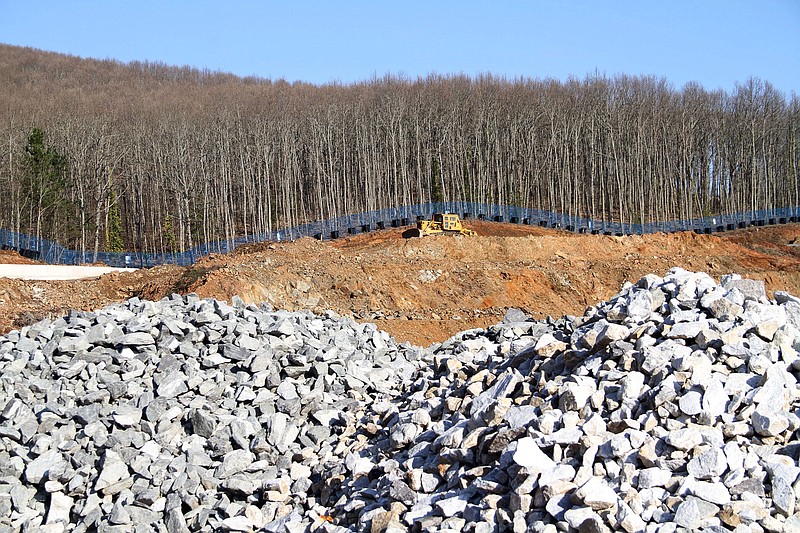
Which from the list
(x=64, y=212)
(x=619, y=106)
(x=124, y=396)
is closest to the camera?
(x=124, y=396)

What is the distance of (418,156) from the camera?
49.0m

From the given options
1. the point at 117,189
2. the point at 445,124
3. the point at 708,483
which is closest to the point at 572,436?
the point at 708,483

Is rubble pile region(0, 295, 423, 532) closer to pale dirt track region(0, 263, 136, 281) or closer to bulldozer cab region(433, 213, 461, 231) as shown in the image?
pale dirt track region(0, 263, 136, 281)

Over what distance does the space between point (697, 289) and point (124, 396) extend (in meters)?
7.13

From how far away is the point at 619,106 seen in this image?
55.8 meters

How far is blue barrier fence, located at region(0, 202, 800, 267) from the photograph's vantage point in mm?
38938

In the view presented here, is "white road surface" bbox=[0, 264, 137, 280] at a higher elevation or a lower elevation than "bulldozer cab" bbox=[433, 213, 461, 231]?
lower

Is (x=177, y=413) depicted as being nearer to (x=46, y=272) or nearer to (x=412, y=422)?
(x=412, y=422)

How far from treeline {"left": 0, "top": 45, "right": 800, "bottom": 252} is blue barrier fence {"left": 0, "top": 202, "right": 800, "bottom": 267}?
174 centimetres

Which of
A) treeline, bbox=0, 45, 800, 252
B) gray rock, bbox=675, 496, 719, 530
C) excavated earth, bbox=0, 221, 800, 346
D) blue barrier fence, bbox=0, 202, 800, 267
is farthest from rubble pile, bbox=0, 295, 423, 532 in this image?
treeline, bbox=0, 45, 800, 252

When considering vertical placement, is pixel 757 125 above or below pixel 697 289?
above

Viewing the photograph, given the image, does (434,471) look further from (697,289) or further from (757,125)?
(757,125)

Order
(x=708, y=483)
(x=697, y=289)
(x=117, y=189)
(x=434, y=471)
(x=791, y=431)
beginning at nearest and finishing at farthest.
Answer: (x=708, y=483) < (x=791, y=431) < (x=434, y=471) < (x=697, y=289) < (x=117, y=189)

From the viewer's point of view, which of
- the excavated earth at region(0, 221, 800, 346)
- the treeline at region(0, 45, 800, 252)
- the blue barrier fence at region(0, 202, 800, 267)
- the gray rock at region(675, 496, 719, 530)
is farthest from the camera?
the treeline at region(0, 45, 800, 252)
